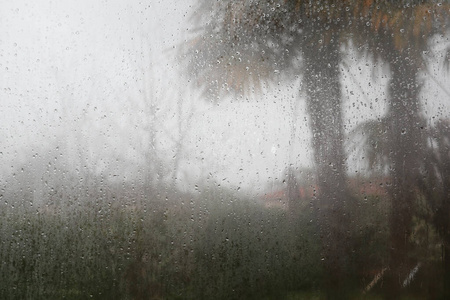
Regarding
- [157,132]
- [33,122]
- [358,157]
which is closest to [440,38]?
[358,157]

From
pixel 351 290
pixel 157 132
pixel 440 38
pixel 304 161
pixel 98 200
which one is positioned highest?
pixel 440 38

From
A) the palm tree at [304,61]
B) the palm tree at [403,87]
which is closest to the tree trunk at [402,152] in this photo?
the palm tree at [403,87]

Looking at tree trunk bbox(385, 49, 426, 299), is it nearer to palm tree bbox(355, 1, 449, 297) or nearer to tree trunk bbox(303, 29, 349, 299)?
palm tree bbox(355, 1, 449, 297)

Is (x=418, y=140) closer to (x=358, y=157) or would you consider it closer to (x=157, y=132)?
(x=358, y=157)

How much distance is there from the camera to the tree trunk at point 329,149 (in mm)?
1519

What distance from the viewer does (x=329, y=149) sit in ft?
5.08

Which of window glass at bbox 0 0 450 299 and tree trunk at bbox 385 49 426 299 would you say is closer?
window glass at bbox 0 0 450 299

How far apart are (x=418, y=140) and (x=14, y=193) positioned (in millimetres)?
1409

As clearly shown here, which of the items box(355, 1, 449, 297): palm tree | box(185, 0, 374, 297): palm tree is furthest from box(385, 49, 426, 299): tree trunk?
box(185, 0, 374, 297): palm tree

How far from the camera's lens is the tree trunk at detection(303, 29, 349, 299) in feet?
4.98

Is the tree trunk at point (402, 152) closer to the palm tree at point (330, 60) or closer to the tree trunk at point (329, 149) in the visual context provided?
the palm tree at point (330, 60)

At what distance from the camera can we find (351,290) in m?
1.52

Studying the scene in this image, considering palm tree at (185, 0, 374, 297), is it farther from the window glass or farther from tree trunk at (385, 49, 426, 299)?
tree trunk at (385, 49, 426, 299)

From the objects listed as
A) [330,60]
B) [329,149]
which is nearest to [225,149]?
[329,149]
